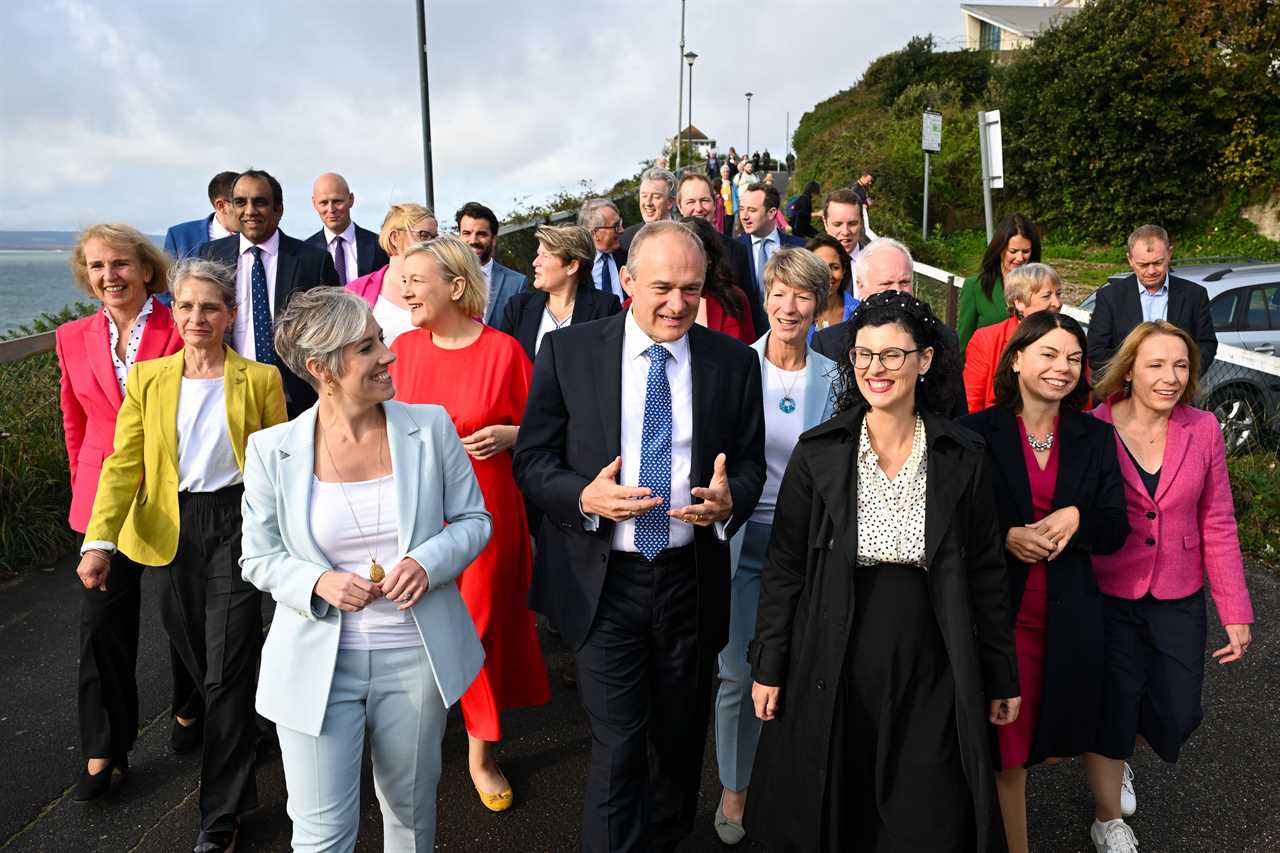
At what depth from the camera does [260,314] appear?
4973mm

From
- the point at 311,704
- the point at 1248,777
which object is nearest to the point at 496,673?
the point at 311,704

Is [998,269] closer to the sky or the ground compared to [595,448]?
closer to the sky

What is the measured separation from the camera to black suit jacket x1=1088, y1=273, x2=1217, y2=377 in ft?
19.2

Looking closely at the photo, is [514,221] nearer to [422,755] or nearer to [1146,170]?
[1146,170]

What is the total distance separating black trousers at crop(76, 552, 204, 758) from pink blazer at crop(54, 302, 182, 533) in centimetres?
31

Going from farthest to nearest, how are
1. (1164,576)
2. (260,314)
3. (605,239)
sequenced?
(605,239) < (260,314) < (1164,576)

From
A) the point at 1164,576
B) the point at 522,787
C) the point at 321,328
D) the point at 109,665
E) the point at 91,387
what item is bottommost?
the point at 522,787

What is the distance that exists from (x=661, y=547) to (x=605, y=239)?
169 inches

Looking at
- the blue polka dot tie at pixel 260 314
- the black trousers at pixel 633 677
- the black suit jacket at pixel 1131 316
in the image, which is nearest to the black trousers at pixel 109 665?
the blue polka dot tie at pixel 260 314

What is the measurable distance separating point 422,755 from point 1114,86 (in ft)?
74.3

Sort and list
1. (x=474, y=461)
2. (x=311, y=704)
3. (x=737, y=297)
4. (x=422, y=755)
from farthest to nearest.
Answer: (x=737, y=297)
(x=474, y=461)
(x=422, y=755)
(x=311, y=704)

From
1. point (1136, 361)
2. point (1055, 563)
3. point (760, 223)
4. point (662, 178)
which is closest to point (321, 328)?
point (1055, 563)

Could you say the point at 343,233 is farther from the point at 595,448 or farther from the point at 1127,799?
the point at 1127,799

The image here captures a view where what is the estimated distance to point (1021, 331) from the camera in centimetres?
320
